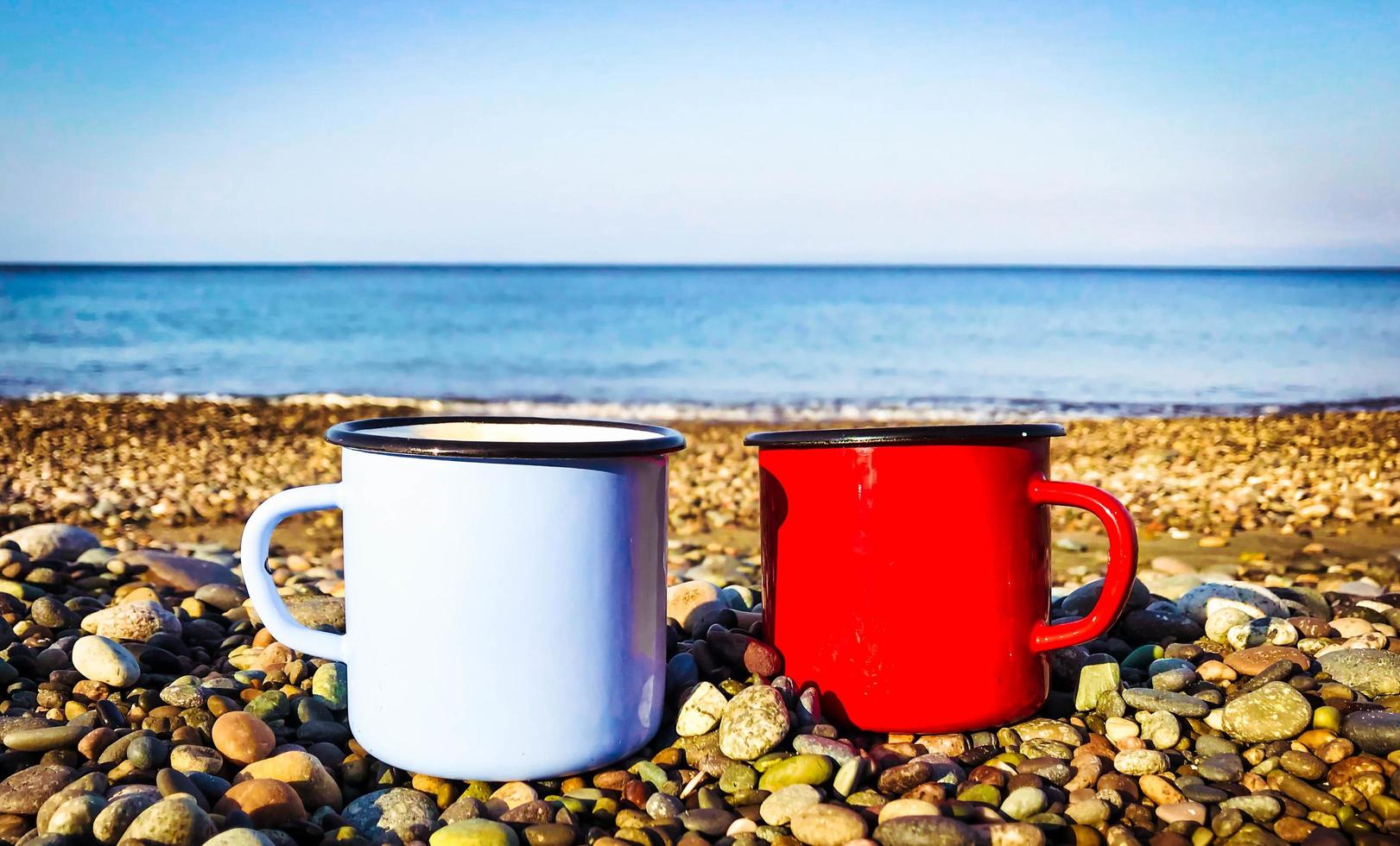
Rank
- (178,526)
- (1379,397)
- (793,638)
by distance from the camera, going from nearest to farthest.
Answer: (793,638) → (178,526) → (1379,397)

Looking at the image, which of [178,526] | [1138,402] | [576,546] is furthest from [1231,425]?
[576,546]

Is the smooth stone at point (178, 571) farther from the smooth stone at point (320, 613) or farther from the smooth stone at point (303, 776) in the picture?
the smooth stone at point (303, 776)

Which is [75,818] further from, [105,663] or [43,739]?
[105,663]

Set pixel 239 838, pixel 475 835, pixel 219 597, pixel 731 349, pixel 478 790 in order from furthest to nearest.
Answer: pixel 731 349
pixel 219 597
pixel 478 790
pixel 475 835
pixel 239 838

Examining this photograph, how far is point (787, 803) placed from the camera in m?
1.85

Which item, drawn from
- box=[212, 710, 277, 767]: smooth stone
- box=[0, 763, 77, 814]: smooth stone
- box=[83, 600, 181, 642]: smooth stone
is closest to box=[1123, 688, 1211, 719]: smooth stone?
box=[212, 710, 277, 767]: smooth stone

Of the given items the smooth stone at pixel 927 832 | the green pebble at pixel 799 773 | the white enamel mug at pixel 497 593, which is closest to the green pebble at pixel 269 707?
the white enamel mug at pixel 497 593

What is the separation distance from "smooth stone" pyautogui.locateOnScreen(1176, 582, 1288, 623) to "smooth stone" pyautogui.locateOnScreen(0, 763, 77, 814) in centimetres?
273

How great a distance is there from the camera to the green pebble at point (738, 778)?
196cm

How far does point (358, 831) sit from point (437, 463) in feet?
2.20

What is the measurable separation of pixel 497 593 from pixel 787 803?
63 cm

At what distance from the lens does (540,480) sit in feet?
5.98

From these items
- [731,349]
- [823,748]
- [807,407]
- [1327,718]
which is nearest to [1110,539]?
[1327,718]

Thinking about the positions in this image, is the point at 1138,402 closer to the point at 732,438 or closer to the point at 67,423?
the point at 732,438
